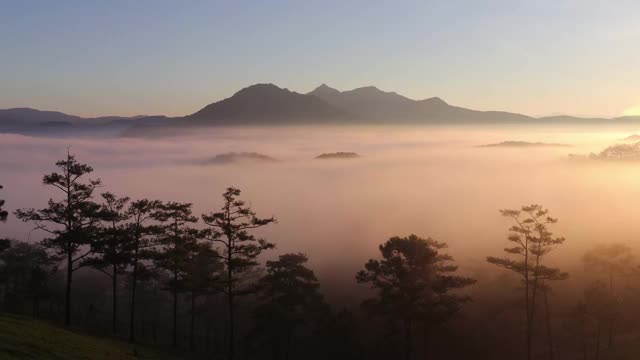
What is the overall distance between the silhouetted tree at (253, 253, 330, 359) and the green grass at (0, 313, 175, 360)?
71.5ft

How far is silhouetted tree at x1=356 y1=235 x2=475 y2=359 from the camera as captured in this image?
54.4m

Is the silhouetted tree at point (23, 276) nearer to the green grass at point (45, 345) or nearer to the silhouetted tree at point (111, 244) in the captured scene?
the silhouetted tree at point (111, 244)

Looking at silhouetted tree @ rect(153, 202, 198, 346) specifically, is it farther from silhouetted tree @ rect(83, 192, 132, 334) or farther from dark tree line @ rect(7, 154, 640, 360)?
silhouetted tree @ rect(83, 192, 132, 334)

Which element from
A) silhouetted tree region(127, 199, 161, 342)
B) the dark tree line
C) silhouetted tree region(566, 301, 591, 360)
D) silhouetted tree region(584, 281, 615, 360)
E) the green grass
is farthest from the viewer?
silhouetted tree region(566, 301, 591, 360)

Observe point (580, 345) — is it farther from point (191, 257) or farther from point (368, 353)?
point (191, 257)

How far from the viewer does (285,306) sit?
64312 mm

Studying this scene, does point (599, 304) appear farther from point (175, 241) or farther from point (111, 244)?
point (111, 244)

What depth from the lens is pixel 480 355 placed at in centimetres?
7669

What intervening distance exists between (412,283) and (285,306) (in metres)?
16.2

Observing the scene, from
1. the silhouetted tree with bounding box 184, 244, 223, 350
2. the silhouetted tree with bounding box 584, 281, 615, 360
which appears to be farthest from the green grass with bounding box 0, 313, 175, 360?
the silhouetted tree with bounding box 584, 281, 615, 360

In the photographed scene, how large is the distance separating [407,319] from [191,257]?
21826 mm

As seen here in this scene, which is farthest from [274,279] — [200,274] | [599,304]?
[599,304]

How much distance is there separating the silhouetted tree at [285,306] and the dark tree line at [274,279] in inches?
4.9

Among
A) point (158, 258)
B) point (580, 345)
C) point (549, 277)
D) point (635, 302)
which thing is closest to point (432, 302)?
point (549, 277)
